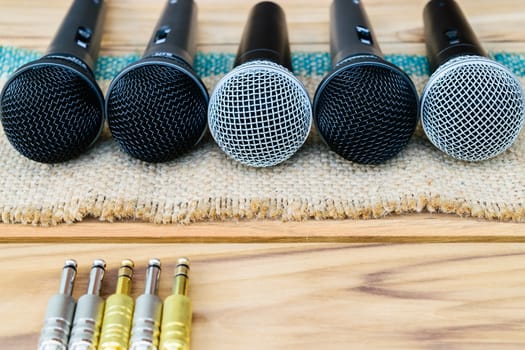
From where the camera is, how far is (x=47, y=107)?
71cm

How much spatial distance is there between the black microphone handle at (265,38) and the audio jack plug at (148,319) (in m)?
0.31

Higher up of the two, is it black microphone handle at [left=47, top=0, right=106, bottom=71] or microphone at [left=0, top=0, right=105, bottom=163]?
black microphone handle at [left=47, top=0, right=106, bottom=71]

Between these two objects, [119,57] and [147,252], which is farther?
[119,57]

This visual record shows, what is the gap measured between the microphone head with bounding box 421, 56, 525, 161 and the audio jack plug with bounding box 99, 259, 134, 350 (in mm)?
381

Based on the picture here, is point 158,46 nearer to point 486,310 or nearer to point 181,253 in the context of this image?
point 181,253

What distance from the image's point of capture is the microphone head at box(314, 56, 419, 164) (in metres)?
0.70

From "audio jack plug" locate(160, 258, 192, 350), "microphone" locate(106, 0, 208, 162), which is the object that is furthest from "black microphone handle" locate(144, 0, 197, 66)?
"audio jack plug" locate(160, 258, 192, 350)

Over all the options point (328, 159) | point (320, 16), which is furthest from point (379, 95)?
point (320, 16)

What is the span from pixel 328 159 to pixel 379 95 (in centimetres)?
11

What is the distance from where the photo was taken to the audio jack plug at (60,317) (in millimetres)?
591

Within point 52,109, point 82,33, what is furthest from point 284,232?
point 82,33

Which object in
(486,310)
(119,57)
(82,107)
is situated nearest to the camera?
(486,310)

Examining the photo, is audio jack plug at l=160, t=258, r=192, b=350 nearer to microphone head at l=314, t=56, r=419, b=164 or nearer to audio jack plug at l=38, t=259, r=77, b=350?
audio jack plug at l=38, t=259, r=77, b=350

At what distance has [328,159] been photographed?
77 centimetres
